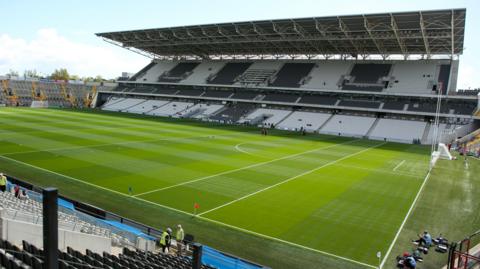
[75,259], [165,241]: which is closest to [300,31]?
[165,241]

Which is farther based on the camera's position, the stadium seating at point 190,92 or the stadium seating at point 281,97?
the stadium seating at point 190,92

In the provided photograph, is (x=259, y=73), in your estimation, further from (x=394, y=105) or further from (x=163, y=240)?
(x=163, y=240)

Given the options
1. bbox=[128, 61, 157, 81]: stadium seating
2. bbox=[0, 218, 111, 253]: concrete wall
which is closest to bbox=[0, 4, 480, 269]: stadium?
bbox=[0, 218, 111, 253]: concrete wall

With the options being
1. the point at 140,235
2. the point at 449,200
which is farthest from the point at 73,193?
the point at 449,200

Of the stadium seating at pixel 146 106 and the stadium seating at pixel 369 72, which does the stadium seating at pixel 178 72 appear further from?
the stadium seating at pixel 369 72

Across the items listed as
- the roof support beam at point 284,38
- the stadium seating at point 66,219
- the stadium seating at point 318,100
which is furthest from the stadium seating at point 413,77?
the stadium seating at point 66,219

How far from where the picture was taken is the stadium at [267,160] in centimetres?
1318

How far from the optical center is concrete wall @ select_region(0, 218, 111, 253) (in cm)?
796

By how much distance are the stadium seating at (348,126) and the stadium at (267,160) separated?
0.31 m

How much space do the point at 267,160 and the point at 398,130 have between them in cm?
3268

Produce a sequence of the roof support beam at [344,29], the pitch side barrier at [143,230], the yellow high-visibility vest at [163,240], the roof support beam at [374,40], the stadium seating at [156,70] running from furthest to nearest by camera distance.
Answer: the stadium seating at [156,70] → the roof support beam at [344,29] → the roof support beam at [374,40] → the yellow high-visibility vest at [163,240] → the pitch side barrier at [143,230]

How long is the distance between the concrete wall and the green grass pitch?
275 inches

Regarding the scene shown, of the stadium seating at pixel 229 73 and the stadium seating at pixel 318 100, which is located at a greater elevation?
the stadium seating at pixel 229 73

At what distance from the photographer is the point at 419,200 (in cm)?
2219
